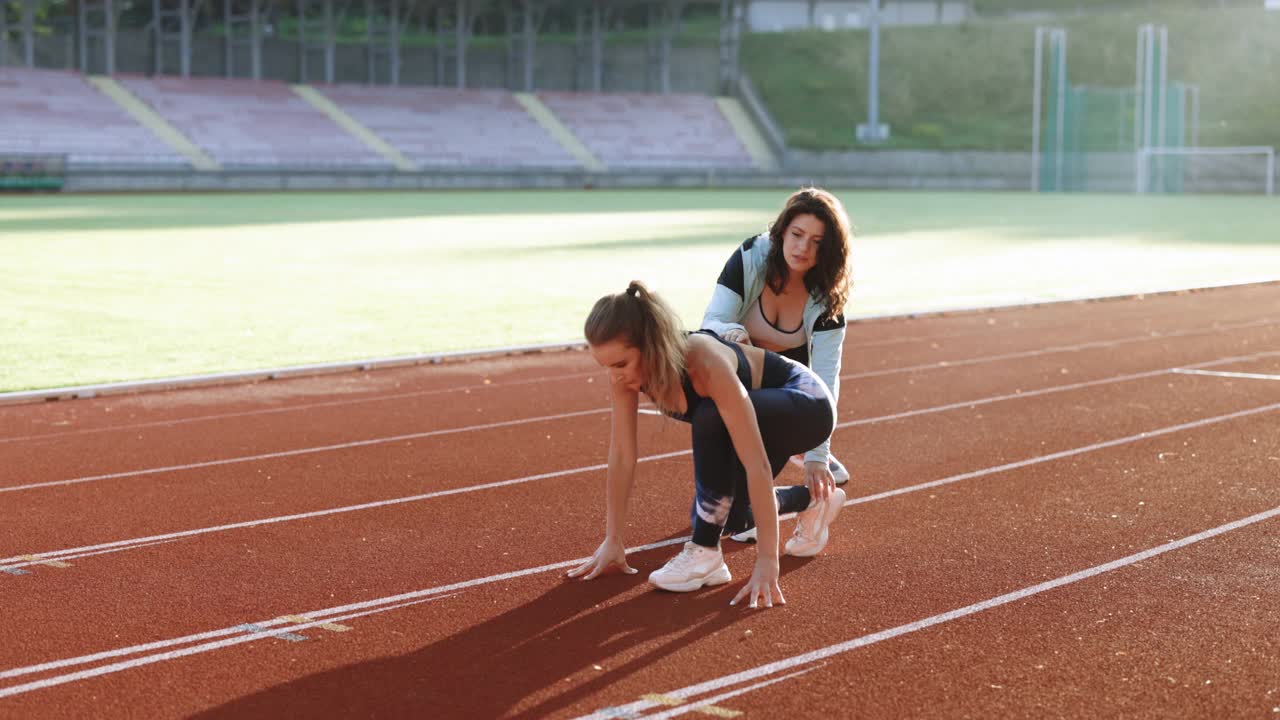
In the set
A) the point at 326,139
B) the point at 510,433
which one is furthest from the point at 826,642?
the point at 326,139

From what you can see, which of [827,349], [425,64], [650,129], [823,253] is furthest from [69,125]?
[823,253]

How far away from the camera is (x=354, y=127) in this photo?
57312 mm

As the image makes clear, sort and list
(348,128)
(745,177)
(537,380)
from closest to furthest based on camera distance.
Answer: (537,380) → (348,128) → (745,177)

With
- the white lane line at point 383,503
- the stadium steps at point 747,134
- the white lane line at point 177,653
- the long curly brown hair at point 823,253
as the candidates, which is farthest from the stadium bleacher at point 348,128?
the white lane line at point 177,653

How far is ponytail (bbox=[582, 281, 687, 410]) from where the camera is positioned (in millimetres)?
4793

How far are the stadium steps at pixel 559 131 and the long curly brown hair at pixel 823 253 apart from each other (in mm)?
51988

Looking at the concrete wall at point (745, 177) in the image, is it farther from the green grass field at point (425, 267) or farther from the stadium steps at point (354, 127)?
the green grass field at point (425, 267)

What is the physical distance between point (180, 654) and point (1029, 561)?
323 centimetres

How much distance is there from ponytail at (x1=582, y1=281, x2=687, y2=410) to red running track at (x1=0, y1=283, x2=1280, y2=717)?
90 centimetres

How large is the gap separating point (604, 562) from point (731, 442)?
0.72 m

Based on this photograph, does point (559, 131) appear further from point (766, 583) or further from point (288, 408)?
point (766, 583)

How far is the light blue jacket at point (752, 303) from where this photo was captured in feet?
19.7

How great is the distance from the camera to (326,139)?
55.0 m

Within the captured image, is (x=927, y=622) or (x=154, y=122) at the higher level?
(x=154, y=122)
